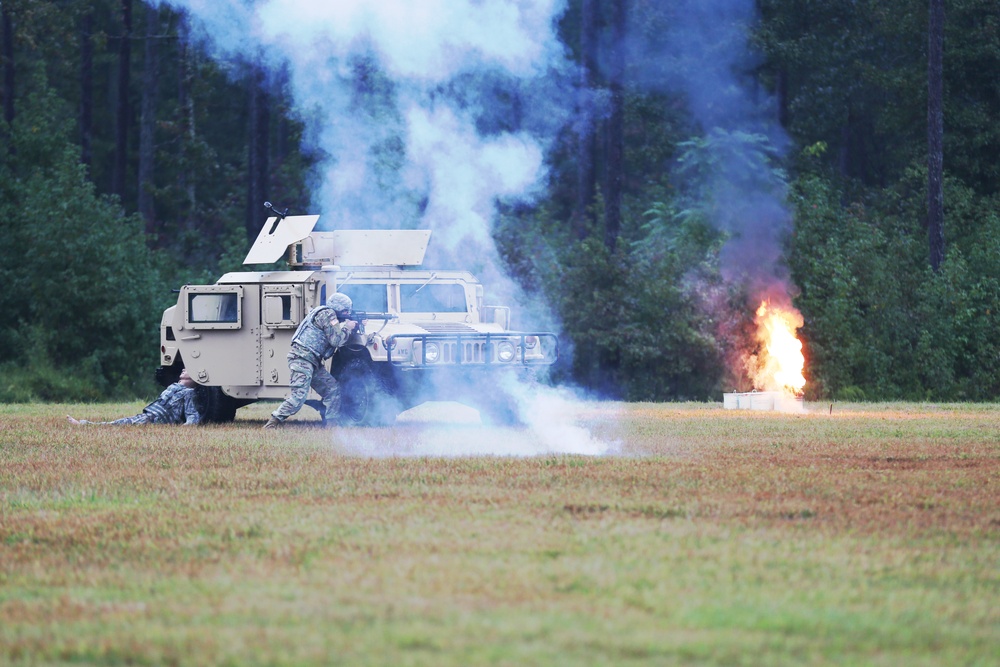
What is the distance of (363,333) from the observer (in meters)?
17.8

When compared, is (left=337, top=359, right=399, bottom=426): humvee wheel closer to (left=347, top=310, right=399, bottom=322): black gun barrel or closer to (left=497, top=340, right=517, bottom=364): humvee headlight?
(left=347, top=310, right=399, bottom=322): black gun barrel

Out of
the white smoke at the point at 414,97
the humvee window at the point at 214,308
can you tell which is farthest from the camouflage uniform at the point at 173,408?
the white smoke at the point at 414,97

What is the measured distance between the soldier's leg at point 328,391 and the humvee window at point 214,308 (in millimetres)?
1682

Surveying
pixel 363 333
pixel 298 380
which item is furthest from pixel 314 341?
pixel 363 333

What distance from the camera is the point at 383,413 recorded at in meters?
18.2

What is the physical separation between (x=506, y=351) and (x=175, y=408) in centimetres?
447

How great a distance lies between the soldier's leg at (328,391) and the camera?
17828 mm

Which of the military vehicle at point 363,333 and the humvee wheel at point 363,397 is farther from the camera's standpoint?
the humvee wheel at point 363,397

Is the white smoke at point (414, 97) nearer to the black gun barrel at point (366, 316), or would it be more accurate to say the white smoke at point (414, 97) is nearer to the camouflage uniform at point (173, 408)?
the black gun barrel at point (366, 316)

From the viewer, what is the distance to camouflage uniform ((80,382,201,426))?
19.3 meters

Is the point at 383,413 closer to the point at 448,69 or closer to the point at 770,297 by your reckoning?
the point at 448,69

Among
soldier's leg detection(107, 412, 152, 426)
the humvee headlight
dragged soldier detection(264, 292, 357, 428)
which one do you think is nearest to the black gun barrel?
dragged soldier detection(264, 292, 357, 428)

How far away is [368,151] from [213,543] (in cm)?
1666

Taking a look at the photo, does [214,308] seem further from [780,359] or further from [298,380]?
[780,359]
